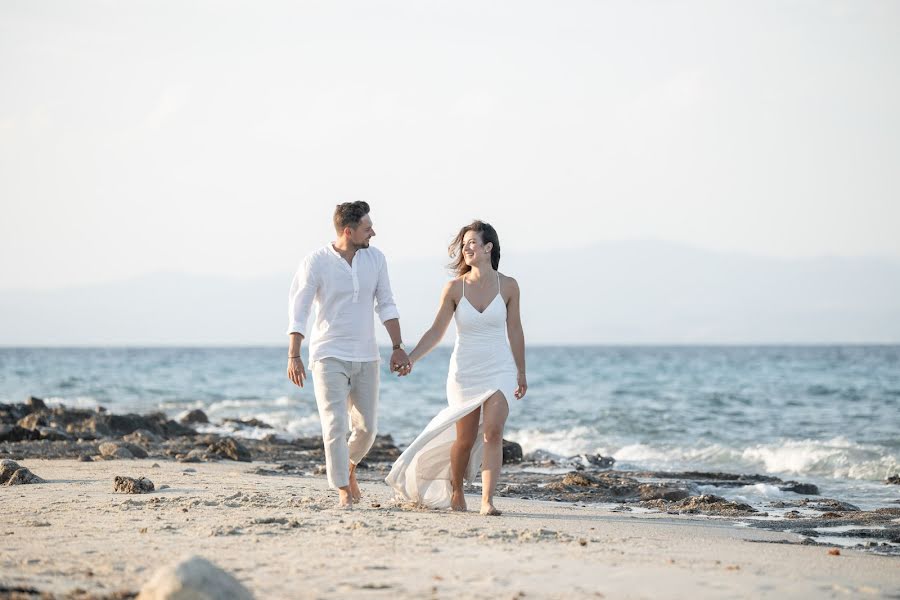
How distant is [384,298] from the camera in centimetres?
758

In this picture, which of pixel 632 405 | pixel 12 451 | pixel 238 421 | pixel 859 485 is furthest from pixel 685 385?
pixel 12 451

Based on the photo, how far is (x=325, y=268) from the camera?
24.2 feet

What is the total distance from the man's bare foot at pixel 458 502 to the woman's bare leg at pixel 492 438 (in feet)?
0.56

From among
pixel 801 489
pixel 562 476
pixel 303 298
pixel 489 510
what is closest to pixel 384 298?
pixel 303 298

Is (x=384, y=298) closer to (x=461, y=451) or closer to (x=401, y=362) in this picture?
(x=401, y=362)

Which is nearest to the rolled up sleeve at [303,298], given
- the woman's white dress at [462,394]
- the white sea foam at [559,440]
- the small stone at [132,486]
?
the woman's white dress at [462,394]

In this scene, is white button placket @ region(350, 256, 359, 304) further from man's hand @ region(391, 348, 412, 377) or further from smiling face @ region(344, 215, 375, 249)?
man's hand @ region(391, 348, 412, 377)

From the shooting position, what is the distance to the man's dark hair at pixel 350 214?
7.38 metres

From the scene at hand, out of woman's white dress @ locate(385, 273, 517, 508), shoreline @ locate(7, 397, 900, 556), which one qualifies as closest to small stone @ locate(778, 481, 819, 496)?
shoreline @ locate(7, 397, 900, 556)

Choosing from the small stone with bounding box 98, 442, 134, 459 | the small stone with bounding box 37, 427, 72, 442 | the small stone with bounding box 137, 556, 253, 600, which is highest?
the small stone with bounding box 137, 556, 253, 600

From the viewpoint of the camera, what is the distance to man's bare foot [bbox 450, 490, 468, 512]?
7.43 meters

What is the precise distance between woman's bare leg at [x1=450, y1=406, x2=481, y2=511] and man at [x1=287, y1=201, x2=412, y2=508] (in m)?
0.56

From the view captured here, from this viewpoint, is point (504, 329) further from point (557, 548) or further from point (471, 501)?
point (557, 548)

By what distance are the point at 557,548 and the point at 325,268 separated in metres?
2.71
